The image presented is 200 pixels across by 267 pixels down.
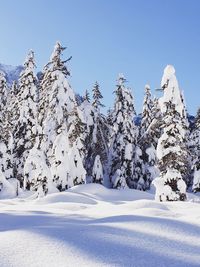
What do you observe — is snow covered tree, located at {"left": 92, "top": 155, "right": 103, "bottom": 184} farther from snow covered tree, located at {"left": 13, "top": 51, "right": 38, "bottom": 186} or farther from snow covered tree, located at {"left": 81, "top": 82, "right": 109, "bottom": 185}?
snow covered tree, located at {"left": 13, "top": 51, "right": 38, "bottom": 186}

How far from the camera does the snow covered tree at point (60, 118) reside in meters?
34.3

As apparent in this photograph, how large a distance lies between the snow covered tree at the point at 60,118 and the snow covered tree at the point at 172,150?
12817 millimetres

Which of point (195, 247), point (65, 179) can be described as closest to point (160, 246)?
point (195, 247)

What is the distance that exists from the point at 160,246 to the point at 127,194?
28.8 m

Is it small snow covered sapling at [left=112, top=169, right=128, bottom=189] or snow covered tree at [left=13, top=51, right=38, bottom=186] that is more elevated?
snow covered tree at [left=13, top=51, right=38, bottom=186]

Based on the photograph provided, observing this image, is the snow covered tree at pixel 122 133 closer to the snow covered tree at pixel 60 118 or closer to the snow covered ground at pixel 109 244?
the snow covered tree at pixel 60 118

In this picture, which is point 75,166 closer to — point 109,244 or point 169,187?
point 169,187

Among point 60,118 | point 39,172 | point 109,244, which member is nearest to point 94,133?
point 60,118

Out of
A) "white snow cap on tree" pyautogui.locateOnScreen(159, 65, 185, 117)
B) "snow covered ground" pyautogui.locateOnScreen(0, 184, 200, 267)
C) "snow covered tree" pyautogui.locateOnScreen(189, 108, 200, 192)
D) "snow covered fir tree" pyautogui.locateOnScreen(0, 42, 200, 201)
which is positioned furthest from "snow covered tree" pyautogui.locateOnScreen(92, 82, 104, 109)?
"snow covered ground" pyautogui.locateOnScreen(0, 184, 200, 267)

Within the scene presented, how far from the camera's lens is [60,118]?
36.0m

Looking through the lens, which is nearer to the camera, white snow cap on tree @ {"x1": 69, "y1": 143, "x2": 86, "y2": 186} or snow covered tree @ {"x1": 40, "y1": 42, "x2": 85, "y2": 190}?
snow covered tree @ {"x1": 40, "y1": 42, "x2": 85, "y2": 190}

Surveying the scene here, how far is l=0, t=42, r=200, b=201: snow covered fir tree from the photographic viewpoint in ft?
74.8

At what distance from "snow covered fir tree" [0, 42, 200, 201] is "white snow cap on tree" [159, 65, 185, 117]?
2.2 inches

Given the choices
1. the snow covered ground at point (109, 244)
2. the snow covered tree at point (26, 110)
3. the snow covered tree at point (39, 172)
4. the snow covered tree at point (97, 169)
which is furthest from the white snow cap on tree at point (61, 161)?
the snow covered ground at point (109, 244)
